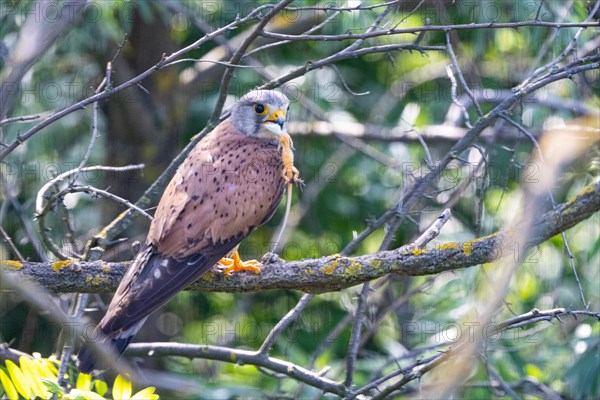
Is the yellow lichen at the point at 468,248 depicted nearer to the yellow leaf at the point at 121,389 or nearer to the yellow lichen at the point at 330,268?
the yellow lichen at the point at 330,268

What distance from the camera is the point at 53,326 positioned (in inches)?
235

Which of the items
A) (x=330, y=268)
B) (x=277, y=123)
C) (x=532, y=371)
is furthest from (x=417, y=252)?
(x=532, y=371)

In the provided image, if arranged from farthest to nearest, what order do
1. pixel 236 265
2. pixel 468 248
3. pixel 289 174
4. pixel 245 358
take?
pixel 289 174 → pixel 245 358 → pixel 236 265 → pixel 468 248

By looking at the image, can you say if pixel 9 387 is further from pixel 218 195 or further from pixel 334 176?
pixel 334 176

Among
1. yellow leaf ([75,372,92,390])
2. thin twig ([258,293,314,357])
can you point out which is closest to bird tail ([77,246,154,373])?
yellow leaf ([75,372,92,390])

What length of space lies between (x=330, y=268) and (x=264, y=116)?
1.42 m

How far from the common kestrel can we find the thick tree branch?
3.2 inches

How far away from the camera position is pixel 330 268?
3367 mm

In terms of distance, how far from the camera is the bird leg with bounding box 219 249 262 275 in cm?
357

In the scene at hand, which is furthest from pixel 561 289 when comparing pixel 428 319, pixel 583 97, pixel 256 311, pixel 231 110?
pixel 231 110

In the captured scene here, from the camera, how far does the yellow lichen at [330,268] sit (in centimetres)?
337

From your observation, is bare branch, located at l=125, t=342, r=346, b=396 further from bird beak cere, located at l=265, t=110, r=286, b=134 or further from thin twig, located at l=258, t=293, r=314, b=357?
bird beak cere, located at l=265, t=110, r=286, b=134

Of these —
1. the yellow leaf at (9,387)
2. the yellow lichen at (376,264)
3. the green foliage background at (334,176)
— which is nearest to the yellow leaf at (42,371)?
the yellow leaf at (9,387)

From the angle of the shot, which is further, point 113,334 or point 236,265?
point 236,265
